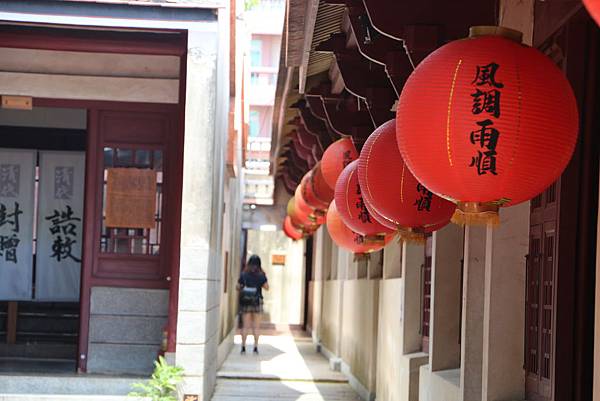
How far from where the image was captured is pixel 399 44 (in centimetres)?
854

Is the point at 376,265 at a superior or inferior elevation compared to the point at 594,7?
inferior

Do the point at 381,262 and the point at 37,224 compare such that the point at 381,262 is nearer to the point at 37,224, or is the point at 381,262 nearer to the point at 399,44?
the point at 37,224

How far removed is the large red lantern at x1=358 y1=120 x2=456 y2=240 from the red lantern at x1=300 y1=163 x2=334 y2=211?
6.22 meters

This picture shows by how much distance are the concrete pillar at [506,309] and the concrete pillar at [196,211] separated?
4.77 metres

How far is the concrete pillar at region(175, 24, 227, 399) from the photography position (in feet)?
36.9

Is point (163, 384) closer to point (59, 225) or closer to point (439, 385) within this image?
point (439, 385)

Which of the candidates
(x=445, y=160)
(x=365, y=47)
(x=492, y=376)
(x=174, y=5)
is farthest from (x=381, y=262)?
(x=445, y=160)

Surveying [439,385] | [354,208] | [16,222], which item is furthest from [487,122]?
[16,222]

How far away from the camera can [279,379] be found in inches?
652

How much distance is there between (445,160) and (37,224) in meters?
11.8

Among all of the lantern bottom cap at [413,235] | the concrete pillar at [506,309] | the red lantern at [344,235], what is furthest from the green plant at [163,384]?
the lantern bottom cap at [413,235]

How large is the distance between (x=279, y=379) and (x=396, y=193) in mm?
10362

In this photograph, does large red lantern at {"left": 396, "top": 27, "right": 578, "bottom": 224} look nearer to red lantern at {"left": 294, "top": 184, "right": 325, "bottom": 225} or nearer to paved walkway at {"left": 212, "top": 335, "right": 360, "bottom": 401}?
paved walkway at {"left": 212, "top": 335, "right": 360, "bottom": 401}

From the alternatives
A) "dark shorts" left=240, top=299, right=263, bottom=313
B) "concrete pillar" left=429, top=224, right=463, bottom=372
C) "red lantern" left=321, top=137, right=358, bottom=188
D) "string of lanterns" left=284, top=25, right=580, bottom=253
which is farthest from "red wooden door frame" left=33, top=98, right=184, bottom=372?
"dark shorts" left=240, top=299, right=263, bottom=313
